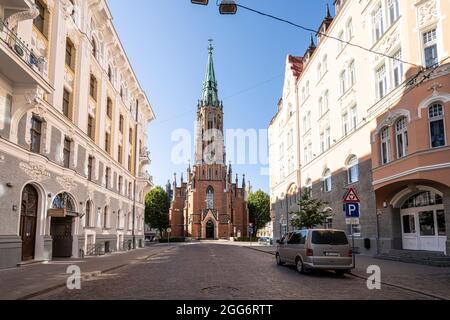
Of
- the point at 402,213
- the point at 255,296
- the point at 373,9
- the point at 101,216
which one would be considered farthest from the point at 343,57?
the point at 255,296

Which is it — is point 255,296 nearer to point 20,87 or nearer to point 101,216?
point 20,87

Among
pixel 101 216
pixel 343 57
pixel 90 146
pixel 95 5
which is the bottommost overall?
pixel 101 216

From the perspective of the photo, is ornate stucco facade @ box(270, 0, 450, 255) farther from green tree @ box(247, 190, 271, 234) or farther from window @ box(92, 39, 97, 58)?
green tree @ box(247, 190, 271, 234)

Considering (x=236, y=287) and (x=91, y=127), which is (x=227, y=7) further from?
(x=91, y=127)

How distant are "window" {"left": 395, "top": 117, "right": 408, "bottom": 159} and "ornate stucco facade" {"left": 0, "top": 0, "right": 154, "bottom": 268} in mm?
16396

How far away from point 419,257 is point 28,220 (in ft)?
56.8

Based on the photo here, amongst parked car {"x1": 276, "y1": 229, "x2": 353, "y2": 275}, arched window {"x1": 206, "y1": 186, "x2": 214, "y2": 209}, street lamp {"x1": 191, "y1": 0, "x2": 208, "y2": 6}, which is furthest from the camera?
arched window {"x1": 206, "y1": 186, "x2": 214, "y2": 209}

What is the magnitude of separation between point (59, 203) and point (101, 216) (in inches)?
301

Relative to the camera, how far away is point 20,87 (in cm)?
1554

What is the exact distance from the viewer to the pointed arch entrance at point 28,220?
662 inches

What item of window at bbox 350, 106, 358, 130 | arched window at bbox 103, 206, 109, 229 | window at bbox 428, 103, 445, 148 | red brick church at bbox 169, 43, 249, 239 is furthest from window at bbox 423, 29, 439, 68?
red brick church at bbox 169, 43, 249, 239

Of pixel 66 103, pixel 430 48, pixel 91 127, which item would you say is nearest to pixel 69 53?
pixel 66 103

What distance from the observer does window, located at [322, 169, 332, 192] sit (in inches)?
1196

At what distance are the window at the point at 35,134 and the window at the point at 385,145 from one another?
683 inches
